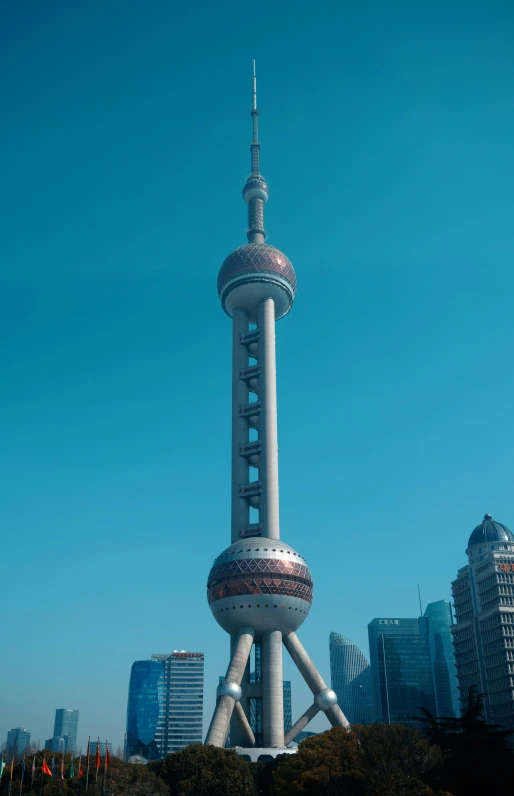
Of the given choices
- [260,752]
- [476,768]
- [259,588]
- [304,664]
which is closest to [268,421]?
[259,588]

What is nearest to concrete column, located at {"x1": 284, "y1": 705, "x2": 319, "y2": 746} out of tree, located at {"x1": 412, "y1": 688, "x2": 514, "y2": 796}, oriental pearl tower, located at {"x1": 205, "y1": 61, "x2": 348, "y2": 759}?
oriental pearl tower, located at {"x1": 205, "y1": 61, "x2": 348, "y2": 759}

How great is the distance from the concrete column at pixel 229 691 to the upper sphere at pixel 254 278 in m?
63.1

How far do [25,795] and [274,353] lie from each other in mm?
87767

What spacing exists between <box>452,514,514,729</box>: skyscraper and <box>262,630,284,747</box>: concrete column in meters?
38.4

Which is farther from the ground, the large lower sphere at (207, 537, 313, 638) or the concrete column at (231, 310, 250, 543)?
the concrete column at (231, 310, 250, 543)

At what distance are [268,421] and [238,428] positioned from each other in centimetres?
665

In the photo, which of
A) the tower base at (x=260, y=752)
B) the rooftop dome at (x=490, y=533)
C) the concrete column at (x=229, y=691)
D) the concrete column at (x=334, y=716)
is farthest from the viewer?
the rooftop dome at (x=490, y=533)

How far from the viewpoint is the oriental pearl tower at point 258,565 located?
Result: 115250 millimetres

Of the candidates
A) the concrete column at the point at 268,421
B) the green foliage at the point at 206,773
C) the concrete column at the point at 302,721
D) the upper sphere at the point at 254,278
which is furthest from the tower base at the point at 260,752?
the upper sphere at the point at 254,278

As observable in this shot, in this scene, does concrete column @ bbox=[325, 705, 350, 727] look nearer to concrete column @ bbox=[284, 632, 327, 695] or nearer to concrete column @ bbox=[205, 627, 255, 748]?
concrete column @ bbox=[284, 632, 327, 695]

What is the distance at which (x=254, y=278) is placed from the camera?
484 feet

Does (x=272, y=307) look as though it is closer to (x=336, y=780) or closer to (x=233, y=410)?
(x=233, y=410)

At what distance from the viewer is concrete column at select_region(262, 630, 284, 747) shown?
370 feet

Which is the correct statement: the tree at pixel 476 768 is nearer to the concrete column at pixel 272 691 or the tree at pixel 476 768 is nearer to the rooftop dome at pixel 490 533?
the concrete column at pixel 272 691
